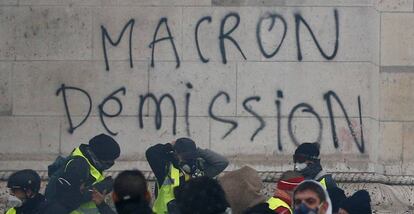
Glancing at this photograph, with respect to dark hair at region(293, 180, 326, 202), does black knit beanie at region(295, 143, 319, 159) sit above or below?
above

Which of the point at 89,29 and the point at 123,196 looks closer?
the point at 123,196

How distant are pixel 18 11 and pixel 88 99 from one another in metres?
1.19

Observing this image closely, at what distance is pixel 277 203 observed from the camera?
46.0 ft

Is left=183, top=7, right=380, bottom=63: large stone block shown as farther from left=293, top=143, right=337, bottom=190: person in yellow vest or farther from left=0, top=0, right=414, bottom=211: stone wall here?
left=293, top=143, right=337, bottom=190: person in yellow vest

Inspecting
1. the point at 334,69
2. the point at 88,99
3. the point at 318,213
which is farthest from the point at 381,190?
the point at 318,213

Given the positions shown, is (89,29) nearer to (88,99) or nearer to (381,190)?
(88,99)

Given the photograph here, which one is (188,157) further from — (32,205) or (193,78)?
(193,78)

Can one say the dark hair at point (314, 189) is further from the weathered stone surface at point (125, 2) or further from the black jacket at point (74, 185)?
the weathered stone surface at point (125, 2)

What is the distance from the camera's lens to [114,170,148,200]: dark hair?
1068 cm

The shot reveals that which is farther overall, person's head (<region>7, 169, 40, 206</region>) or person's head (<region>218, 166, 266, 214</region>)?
person's head (<region>7, 169, 40, 206</region>)

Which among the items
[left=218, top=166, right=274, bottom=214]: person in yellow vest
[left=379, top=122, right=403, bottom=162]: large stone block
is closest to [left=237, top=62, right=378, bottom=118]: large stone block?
[left=379, top=122, right=403, bottom=162]: large stone block

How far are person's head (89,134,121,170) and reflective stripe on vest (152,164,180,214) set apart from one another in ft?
2.08

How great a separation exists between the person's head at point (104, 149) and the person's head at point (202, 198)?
14.5 feet

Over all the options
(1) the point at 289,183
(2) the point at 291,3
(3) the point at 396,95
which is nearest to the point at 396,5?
(3) the point at 396,95
